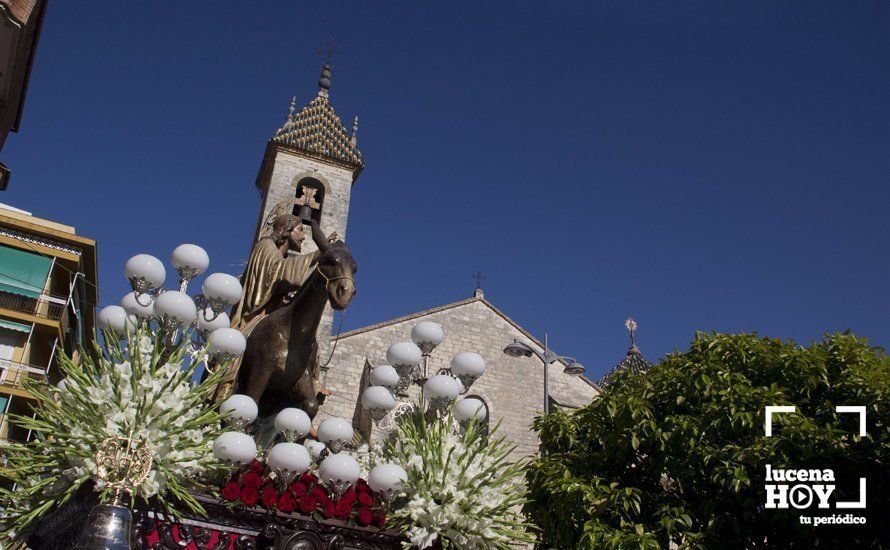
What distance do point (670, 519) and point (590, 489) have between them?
53.5 inches

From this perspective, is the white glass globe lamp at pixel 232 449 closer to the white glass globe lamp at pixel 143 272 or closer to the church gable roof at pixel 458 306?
the white glass globe lamp at pixel 143 272

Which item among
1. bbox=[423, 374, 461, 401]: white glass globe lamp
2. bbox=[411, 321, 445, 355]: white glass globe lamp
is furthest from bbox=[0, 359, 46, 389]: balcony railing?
bbox=[423, 374, 461, 401]: white glass globe lamp

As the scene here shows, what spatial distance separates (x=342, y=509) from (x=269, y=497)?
0.60m

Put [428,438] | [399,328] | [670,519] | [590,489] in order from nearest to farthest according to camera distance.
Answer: [428,438]
[670,519]
[590,489]
[399,328]

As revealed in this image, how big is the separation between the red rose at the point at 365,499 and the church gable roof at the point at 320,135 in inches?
829

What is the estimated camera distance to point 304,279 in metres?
7.75

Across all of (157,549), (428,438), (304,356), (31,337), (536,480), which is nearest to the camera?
(157,549)

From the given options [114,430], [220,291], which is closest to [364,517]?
[114,430]

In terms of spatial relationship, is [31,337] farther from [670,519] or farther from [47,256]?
[670,519]

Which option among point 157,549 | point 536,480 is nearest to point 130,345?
point 157,549

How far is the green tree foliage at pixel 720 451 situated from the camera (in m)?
10.8

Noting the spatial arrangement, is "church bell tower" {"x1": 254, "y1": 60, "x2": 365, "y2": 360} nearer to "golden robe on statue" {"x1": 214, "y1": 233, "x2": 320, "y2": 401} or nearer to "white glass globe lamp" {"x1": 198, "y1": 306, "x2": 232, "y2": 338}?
"golden robe on statue" {"x1": 214, "y1": 233, "x2": 320, "y2": 401}

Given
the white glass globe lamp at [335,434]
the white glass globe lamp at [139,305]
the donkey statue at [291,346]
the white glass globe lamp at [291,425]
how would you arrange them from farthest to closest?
the donkey statue at [291,346], the white glass globe lamp at [139,305], the white glass globe lamp at [335,434], the white glass globe lamp at [291,425]

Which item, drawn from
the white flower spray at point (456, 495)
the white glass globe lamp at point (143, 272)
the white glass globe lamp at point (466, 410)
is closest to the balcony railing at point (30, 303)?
the white glass globe lamp at point (143, 272)
